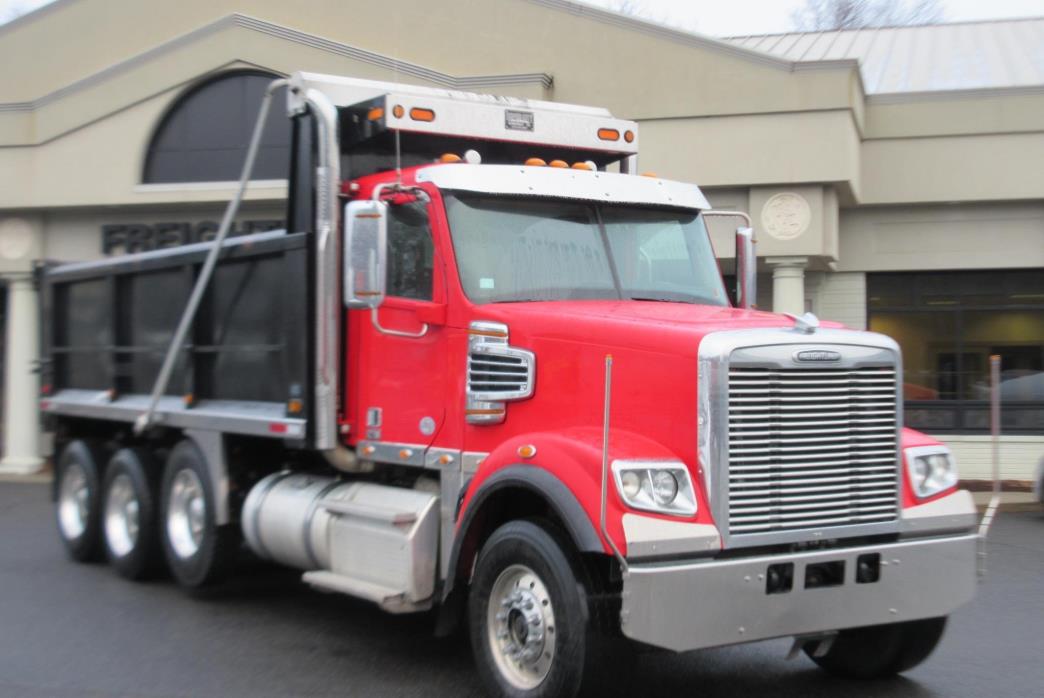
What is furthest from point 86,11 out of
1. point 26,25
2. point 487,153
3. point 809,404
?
point 809,404

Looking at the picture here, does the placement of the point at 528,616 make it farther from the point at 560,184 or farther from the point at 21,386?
the point at 21,386

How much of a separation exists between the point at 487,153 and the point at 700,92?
8.77 metres

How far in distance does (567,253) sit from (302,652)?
9.93 feet

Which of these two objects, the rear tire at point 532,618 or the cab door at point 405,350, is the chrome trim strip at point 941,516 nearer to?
the rear tire at point 532,618


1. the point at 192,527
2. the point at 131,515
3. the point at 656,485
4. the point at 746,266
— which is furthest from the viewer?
the point at 131,515

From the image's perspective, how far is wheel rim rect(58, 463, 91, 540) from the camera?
1069cm

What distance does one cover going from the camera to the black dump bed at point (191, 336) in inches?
306

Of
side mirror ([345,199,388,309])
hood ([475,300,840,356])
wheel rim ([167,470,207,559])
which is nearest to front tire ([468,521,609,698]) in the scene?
hood ([475,300,840,356])

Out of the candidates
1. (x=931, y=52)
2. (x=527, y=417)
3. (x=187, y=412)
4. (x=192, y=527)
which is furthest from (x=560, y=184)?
(x=931, y=52)

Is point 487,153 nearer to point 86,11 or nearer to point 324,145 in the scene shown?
point 324,145

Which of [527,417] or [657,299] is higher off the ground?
[657,299]

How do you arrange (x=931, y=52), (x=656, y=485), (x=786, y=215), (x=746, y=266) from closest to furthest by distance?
(x=656, y=485), (x=746, y=266), (x=786, y=215), (x=931, y=52)

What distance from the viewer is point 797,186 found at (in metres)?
16.0

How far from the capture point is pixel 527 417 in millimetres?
6191
